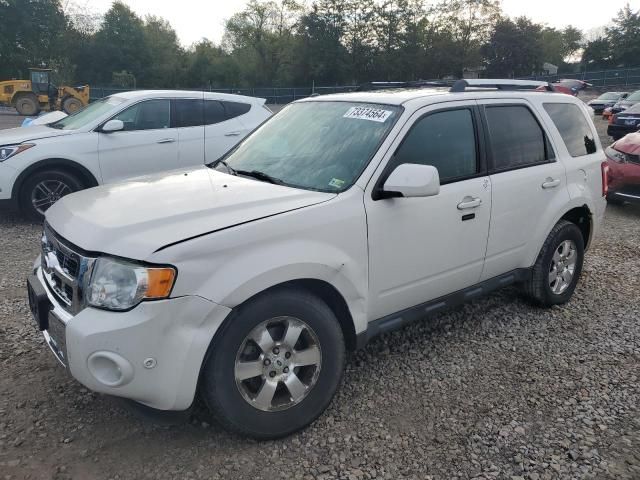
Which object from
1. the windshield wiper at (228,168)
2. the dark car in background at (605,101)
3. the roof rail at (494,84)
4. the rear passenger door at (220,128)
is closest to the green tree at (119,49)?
the dark car in background at (605,101)

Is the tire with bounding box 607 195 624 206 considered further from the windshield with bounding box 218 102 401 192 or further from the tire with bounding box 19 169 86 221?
the tire with bounding box 19 169 86 221

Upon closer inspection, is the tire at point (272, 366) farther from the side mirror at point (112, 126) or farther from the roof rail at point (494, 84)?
the side mirror at point (112, 126)

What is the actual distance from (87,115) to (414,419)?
242 inches

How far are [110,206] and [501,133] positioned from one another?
267 centimetres

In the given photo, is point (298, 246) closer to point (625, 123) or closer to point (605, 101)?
point (625, 123)

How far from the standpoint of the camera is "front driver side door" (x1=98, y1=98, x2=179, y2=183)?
679 centimetres

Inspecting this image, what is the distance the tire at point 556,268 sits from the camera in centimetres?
418

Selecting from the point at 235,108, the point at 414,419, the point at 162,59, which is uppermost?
the point at 162,59

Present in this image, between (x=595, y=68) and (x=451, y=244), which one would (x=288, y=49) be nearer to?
(x=595, y=68)

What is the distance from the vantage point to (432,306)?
3.42 meters

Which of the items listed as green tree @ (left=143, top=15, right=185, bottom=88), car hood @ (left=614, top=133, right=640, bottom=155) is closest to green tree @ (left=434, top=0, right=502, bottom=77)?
green tree @ (left=143, top=15, right=185, bottom=88)

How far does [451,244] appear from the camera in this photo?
11.1ft

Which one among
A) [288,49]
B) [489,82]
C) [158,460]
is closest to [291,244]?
[158,460]

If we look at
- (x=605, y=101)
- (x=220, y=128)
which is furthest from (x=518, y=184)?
(x=605, y=101)
